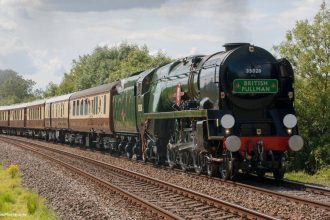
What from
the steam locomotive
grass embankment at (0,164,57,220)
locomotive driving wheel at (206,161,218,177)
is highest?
the steam locomotive

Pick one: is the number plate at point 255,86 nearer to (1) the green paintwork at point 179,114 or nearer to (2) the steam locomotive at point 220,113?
(2) the steam locomotive at point 220,113

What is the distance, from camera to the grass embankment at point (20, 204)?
963cm

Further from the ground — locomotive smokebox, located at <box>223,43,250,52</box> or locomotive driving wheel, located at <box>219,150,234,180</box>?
locomotive smokebox, located at <box>223,43,250,52</box>

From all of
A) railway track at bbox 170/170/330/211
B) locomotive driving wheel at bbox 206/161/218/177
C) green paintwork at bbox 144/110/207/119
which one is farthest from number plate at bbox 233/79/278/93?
railway track at bbox 170/170/330/211

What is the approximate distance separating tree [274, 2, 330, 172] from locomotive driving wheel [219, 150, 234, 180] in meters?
Answer: 8.66

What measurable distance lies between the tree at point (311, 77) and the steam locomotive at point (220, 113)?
6626 millimetres

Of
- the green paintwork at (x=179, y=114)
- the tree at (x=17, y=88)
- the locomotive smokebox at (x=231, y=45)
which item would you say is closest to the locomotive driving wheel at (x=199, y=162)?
the green paintwork at (x=179, y=114)

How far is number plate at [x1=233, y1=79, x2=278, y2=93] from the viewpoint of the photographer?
45.8 feet

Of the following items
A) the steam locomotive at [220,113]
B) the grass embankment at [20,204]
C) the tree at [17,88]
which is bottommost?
the grass embankment at [20,204]

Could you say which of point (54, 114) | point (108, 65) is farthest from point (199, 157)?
point (108, 65)

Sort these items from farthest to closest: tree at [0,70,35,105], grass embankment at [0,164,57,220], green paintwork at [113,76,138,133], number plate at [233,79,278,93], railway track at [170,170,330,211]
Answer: tree at [0,70,35,105] < green paintwork at [113,76,138,133] < number plate at [233,79,278,93] < railway track at [170,170,330,211] < grass embankment at [0,164,57,220]

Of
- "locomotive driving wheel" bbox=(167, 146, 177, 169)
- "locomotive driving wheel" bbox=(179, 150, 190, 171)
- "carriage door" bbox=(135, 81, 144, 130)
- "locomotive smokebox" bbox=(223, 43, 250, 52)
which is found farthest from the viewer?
"carriage door" bbox=(135, 81, 144, 130)

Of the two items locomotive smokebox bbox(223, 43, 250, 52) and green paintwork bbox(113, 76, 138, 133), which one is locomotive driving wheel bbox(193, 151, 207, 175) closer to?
locomotive smokebox bbox(223, 43, 250, 52)

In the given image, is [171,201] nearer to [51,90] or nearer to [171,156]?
[171,156]
